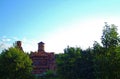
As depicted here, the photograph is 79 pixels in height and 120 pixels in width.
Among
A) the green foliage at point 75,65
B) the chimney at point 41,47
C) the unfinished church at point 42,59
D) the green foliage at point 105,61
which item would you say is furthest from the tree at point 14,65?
the chimney at point 41,47

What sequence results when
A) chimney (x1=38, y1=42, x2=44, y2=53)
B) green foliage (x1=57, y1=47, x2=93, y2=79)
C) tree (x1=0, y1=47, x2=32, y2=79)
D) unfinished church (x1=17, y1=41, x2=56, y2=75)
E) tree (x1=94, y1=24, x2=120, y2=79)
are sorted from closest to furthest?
1. tree (x1=94, y1=24, x2=120, y2=79)
2. green foliage (x1=57, y1=47, x2=93, y2=79)
3. tree (x1=0, y1=47, x2=32, y2=79)
4. unfinished church (x1=17, y1=41, x2=56, y2=75)
5. chimney (x1=38, y1=42, x2=44, y2=53)

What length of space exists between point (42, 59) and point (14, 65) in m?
16.3

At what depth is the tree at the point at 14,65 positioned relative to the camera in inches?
1854

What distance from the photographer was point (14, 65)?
4731cm

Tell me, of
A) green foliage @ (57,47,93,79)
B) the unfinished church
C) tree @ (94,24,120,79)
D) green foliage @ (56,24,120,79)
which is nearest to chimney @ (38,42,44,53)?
the unfinished church

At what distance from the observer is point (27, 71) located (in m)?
47.8

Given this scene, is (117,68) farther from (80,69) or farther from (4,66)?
(4,66)

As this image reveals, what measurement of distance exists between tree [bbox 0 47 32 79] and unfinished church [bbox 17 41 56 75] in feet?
43.1

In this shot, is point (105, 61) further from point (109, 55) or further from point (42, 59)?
point (42, 59)

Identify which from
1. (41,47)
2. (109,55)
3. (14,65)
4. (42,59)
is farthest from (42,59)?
(109,55)

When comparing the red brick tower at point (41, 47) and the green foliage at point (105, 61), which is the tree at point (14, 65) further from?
the red brick tower at point (41, 47)

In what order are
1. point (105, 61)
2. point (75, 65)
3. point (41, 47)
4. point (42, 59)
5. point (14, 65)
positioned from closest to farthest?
point (105, 61), point (75, 65), point (14, 65), point (41, 47), point (42, 59)

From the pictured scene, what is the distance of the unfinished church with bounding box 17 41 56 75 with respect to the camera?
62500 millimetres

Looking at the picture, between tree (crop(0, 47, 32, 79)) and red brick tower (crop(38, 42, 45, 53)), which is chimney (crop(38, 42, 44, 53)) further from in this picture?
tree (crop(0, 47, 32, 79))
